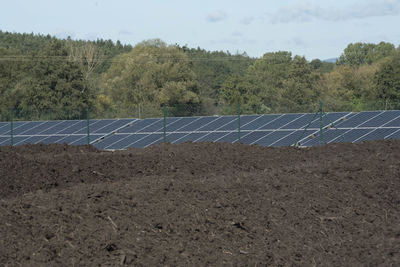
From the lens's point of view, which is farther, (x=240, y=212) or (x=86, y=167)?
(x=86, y=167)

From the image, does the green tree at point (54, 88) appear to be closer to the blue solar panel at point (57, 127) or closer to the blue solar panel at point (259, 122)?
the blue solar panel at point (57, 127)

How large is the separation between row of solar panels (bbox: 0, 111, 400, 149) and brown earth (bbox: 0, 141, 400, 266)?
902cm

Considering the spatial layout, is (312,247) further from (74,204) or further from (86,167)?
(86,167)

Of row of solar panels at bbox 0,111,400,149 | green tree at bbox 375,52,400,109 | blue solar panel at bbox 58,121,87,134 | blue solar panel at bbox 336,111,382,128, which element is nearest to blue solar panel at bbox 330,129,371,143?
row of solar panels at bbox 0,111,400,149

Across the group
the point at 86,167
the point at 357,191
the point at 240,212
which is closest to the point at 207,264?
the point at 240,212

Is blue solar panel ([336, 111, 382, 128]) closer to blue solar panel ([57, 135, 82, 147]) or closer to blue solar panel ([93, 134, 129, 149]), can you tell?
blue solar panel ([93, 134, 129, 149])

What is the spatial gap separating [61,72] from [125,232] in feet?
149

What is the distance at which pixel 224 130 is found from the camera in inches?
922

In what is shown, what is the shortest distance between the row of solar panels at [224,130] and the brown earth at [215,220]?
9016 millimetres

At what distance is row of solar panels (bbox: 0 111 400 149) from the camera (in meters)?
21.1

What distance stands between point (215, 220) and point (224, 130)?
1564cm

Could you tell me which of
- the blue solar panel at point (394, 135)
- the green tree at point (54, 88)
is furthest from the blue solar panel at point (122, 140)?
the green tree at point (54, 88)

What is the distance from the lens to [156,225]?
296 inches

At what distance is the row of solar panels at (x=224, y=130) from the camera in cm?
2106
